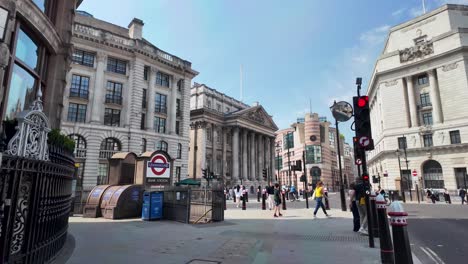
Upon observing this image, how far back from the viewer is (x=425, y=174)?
47.0 m

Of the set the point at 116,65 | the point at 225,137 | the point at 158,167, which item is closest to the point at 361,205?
the point at 158,167

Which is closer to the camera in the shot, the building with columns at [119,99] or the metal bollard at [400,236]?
the metal bollard at [400,236]

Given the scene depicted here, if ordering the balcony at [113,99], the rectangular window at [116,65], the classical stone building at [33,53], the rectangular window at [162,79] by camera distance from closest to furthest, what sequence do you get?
the classical stone building at [33,53]
the balcony at [113,99]
the rectangular window at [116,65]
the rectangular window at [162,79]

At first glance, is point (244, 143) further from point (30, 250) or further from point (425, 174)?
point (30, 250)

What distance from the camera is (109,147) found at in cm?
3631

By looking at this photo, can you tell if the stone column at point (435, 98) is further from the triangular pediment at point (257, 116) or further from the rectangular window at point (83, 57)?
the rectangular window at point (83, 57)

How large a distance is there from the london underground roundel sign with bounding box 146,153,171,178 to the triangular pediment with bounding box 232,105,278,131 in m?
50.4

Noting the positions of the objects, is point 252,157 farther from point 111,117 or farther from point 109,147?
point 109,147

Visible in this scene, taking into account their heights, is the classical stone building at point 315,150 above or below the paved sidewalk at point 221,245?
above

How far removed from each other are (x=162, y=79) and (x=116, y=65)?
729 centimetres

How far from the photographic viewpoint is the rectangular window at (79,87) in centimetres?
3491

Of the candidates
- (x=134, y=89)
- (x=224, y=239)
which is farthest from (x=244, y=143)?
(x=224, y=239)

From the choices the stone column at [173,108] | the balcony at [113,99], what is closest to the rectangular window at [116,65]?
the balcony at [113,99]

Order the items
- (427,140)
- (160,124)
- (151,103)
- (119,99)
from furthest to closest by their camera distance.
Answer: (427,140) → (160,124) → (151,103) → (119,99)
